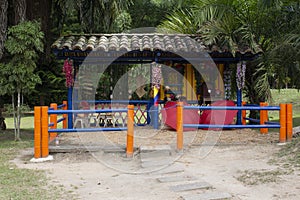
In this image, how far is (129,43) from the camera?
11.5 m

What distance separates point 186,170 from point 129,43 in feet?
18.1

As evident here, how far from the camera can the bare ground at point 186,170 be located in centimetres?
Answer: 558

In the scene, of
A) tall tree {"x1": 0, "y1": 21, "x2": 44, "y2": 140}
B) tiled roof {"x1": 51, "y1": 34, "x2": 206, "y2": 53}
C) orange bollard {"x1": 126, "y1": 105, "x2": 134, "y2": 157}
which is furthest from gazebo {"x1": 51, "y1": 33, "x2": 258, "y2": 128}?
orange bollard {"x1": 126, "y1": 105, "x2": 134, "y2": 157}

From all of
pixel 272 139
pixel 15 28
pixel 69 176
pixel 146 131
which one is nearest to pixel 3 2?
pixel 15 28

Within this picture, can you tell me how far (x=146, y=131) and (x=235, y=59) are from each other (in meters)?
3.40

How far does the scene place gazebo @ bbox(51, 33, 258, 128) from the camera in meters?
11.1

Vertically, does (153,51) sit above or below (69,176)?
above

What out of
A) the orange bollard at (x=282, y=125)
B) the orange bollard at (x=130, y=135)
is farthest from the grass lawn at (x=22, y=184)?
the orange bollard at (x=282, y=125)

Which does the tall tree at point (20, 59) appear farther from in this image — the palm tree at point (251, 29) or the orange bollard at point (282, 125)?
the orange bollard at point (282, 125)

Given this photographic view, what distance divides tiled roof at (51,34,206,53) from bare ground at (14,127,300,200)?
251 cm

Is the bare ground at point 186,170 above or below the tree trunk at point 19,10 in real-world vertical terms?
below

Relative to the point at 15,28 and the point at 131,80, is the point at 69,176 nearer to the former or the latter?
the point at 15,28

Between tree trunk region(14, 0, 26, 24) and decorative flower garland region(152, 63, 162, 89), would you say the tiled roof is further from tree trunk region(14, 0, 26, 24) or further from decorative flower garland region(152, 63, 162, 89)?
tree trunk region(14, 0, 26, 24)

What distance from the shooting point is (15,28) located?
996 cm
